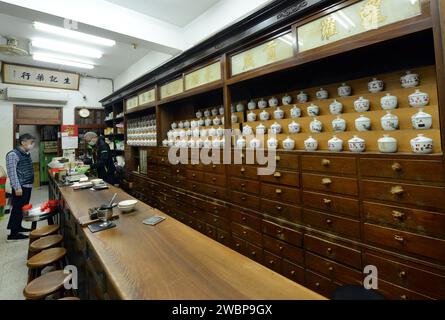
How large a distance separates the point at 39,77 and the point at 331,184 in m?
7.48

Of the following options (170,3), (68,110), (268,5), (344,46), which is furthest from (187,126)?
(68,110)

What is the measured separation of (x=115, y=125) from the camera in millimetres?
5988

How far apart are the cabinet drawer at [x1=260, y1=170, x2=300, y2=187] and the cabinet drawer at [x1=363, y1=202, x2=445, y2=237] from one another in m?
0.53

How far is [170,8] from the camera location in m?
3.22

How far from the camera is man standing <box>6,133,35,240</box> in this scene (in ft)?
10.9

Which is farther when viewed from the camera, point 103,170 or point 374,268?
point 103,170

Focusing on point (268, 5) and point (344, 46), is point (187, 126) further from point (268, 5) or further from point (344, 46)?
point (344, 46)

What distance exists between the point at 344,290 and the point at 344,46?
1.55 m

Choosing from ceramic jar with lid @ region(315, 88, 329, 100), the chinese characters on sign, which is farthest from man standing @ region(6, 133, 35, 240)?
ceramic jar with lid @ region(315, 88, 329, 100)

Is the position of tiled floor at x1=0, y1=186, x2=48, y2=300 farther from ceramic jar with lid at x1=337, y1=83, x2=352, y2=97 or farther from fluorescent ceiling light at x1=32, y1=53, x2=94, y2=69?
fluorescent ceiling light at x1=32, y1=53, x2=94, y2=69

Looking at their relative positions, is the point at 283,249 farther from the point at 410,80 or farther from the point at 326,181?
the point at 410,80

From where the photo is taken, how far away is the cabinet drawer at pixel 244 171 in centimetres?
222

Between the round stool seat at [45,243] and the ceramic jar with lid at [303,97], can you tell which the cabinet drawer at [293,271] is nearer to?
the ceramic jar with lid at [303,97]
